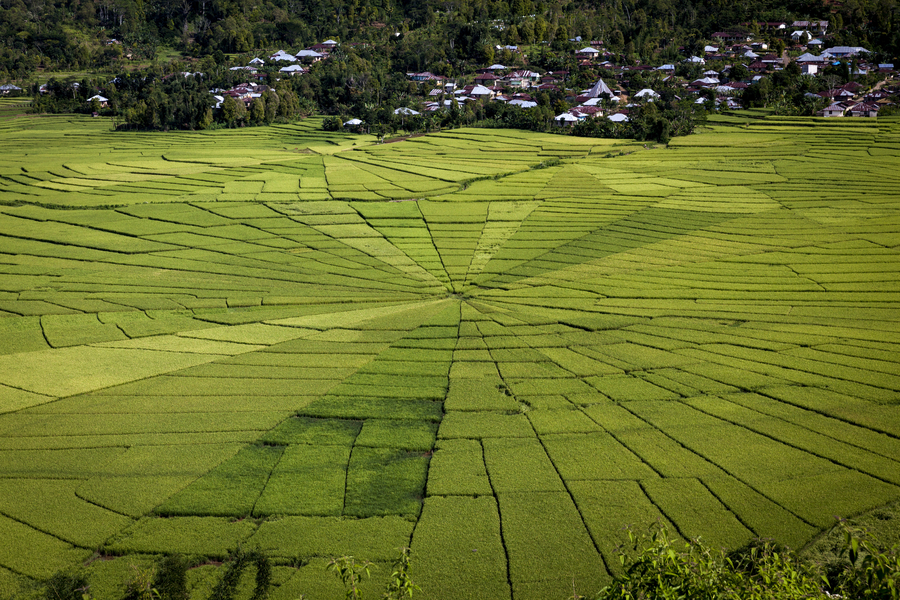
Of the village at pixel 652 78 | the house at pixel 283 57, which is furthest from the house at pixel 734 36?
the house at pixel 283 57

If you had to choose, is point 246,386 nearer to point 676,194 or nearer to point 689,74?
point 676,194

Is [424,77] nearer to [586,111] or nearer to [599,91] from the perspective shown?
[599,91]

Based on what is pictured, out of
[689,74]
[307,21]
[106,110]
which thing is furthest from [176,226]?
[307,21]

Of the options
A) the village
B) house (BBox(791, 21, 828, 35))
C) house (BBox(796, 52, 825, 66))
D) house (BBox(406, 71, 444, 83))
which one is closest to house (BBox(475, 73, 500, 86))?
the village

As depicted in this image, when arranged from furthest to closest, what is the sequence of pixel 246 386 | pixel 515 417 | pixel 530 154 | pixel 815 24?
pixel 815 24
pixel 530 154
pixel 246 386
pixel 515 417

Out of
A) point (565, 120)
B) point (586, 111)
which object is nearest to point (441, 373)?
point (565, 120)

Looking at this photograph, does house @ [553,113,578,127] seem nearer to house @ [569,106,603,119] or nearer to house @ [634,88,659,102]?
house @ [569,106,603,119]
